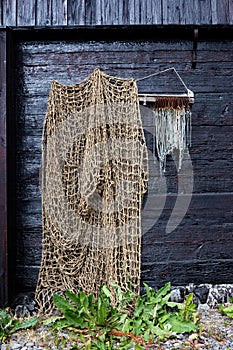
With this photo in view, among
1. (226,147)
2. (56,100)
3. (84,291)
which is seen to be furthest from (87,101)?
(84,291)

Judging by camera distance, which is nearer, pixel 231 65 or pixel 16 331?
pixel 16 331

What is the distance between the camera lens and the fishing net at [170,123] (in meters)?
3.55

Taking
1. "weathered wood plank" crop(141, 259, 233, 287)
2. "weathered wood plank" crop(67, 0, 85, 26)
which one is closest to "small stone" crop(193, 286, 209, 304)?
"weathered wood plank" crop(141, 259, 233, 287)

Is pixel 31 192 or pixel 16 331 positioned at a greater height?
pixel 31 192

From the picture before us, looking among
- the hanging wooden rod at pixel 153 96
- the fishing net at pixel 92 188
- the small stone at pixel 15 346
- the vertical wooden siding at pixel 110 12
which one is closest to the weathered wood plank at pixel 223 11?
the vertical wooden siding at pixel 110 12

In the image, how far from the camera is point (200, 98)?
366 centimetres

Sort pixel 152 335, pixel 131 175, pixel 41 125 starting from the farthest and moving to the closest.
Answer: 1. pixel 41 125
2. pixel 131 175
3. pixel 152 335

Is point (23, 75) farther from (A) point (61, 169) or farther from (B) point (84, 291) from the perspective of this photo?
(B) point (84, 291)

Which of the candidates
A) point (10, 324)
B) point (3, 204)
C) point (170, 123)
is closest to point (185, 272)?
point (170, 123)

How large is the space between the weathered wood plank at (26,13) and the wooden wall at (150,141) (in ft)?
0.53

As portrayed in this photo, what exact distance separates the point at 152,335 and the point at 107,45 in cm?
239

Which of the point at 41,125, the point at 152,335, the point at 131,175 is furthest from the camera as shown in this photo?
the point at 41,125

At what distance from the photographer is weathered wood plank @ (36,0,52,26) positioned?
3547 millimetres

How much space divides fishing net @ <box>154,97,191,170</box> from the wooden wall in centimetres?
11
